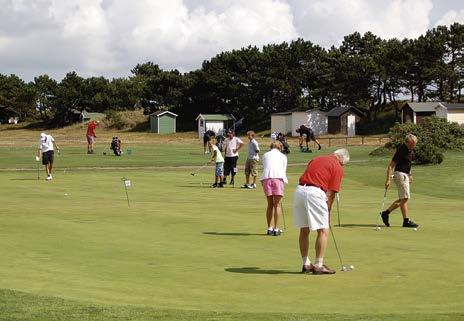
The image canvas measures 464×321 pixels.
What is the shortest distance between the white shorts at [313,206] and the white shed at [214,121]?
106711mm

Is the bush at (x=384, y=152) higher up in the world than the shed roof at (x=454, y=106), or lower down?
lower down

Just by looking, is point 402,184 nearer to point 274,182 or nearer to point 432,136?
point 274,182

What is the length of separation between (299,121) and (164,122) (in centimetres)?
2323

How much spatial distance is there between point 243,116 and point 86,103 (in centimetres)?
3527

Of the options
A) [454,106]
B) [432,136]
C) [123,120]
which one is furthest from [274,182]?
[123,120]

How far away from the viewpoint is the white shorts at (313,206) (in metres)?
13.3

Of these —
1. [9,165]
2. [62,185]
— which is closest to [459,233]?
[62,185]

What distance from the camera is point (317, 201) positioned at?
43.7 ft

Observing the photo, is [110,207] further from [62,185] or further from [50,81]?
[50,81]

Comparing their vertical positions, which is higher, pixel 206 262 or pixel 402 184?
pixel 402 184

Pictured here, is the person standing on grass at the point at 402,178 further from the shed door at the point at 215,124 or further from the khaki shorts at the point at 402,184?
the shed door at the point at 215,124

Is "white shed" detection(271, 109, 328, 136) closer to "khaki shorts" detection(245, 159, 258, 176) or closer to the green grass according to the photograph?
"khaki shorts" detection(245, 159, 258, 176)

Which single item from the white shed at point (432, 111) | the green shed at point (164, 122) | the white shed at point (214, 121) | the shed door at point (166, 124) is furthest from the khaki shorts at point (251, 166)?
the shed door at point (166, 124)

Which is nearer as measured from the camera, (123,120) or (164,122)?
(164,122)
